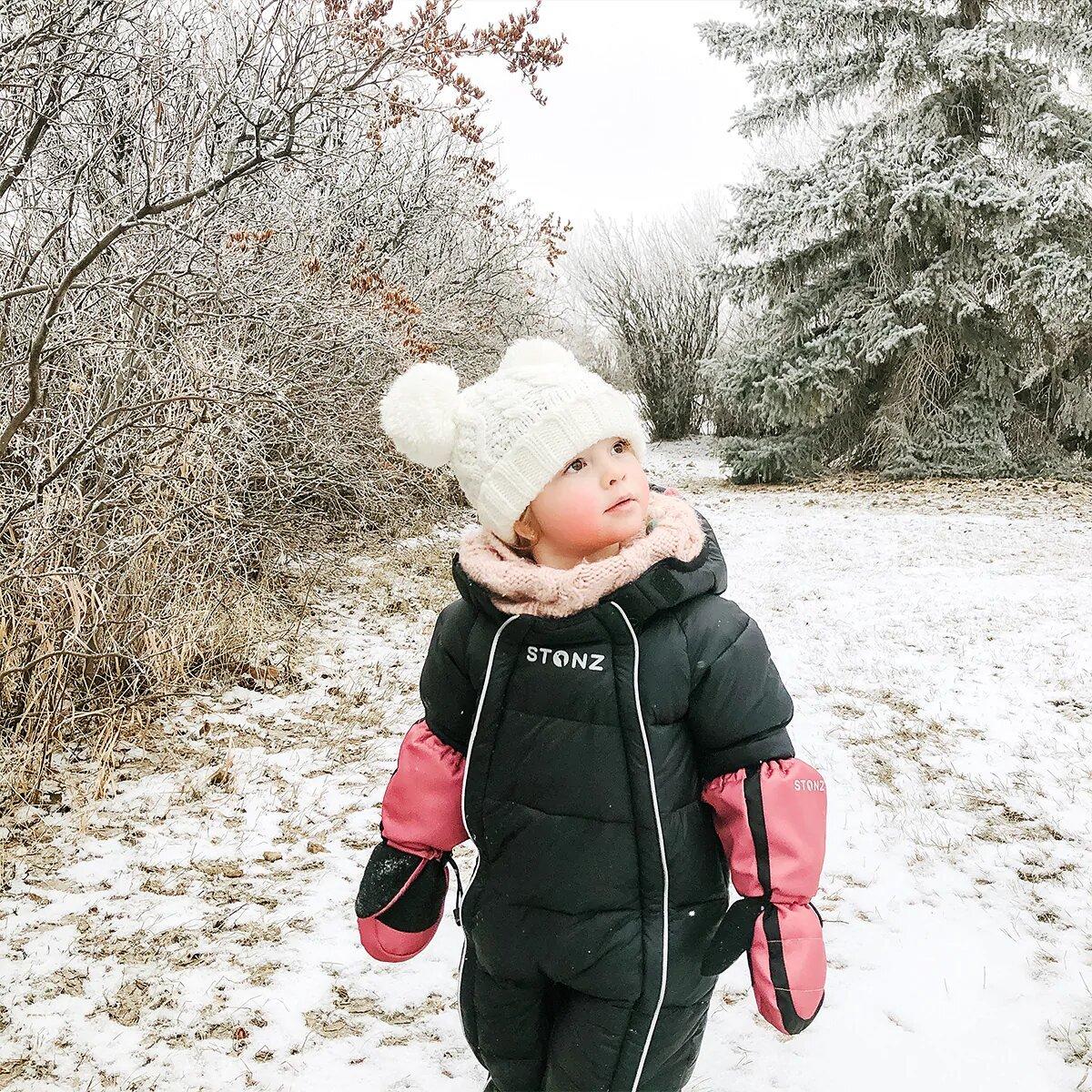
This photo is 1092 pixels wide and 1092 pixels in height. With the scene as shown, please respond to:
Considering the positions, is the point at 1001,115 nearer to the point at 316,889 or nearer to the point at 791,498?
the point at 791,498

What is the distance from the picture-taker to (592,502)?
1.53 metres

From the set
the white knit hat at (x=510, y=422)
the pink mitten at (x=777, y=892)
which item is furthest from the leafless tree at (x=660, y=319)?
the pink mitten at (x=777, y=892)

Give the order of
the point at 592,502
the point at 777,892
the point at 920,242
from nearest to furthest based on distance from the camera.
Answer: the point at 777,892
the point at 592,502
the point at 920,242

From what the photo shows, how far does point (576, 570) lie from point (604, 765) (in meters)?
0.32

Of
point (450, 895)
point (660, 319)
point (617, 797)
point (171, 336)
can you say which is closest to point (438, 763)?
point (617, 797)

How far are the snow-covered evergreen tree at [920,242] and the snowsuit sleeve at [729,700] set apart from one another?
11.1 meters

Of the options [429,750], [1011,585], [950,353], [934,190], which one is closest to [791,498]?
[950,353]

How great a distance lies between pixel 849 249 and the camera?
489 inches

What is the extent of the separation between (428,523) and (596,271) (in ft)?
44.7

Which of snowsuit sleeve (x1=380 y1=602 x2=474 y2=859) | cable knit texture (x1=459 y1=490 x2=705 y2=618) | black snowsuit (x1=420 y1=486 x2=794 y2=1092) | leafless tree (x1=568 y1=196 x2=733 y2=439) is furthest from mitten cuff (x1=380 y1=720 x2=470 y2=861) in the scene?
leafless tree (x1=568 y1=196 x2=733 y2=439)

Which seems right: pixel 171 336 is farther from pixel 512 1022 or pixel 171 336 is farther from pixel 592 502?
pixel 512 1022

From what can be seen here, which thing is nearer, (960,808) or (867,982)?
(867,982)

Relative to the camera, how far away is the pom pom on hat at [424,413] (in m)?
1.63

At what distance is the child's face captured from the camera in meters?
1.53
